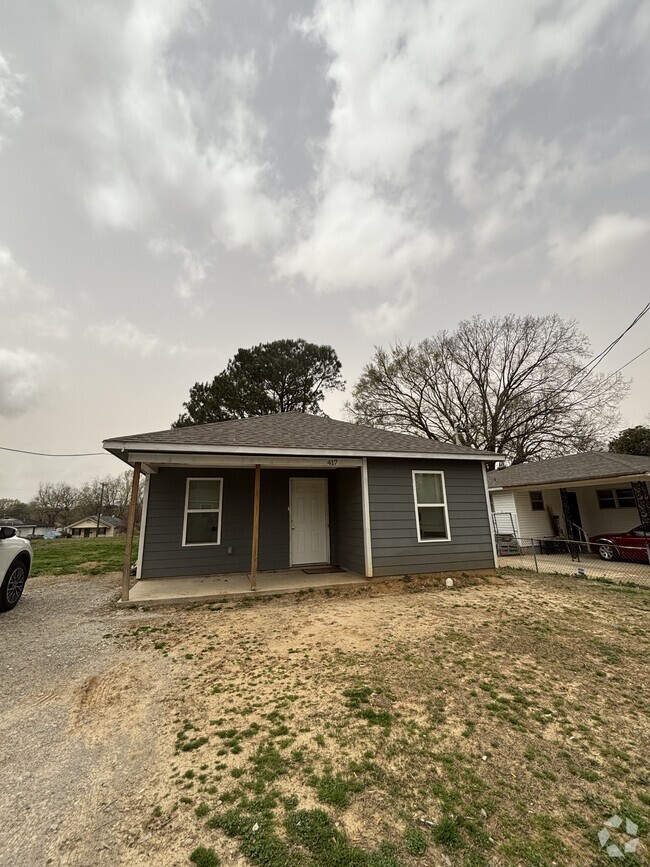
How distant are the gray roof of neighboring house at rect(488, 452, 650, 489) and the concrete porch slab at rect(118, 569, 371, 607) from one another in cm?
867

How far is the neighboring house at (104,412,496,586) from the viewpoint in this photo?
23.3 ft

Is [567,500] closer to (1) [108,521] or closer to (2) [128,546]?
(2) [128,546]

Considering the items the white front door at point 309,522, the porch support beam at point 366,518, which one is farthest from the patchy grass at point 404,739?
the white front door at point 309,522

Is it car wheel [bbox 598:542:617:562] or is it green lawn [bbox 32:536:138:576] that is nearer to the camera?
green lawn [bbox 32:536:138:576]

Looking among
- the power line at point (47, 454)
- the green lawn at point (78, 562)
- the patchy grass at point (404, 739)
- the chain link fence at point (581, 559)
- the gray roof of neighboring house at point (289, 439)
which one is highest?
the power line at point (47, 454)

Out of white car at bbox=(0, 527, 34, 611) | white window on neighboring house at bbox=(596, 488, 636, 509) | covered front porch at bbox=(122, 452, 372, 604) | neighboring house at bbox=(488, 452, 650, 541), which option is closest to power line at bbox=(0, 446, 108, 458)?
covered front porch at bbox=(122, 452, 372, 604)

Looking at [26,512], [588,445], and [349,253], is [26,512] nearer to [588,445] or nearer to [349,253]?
[349,253]

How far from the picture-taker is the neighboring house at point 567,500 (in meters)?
12.2

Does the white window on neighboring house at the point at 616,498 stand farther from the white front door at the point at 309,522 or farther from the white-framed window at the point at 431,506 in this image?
the white front door at the point at 309,522

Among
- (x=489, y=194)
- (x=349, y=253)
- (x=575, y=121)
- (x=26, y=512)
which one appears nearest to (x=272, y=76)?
(x=349, y=253)

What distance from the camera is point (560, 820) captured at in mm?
1745

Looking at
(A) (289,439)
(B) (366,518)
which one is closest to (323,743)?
(B) (366,518)

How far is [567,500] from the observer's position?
13883 mm

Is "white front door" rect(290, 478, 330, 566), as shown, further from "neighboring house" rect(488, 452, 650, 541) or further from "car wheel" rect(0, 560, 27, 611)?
"neighboring house" rect(488, 452, 650, 541)
